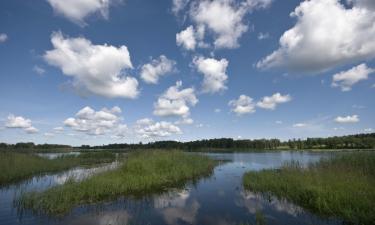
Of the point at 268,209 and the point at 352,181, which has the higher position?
the point at 352,181

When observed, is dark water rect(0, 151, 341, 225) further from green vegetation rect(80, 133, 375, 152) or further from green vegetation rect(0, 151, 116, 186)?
green vegetation rect(80, 133, 375, 152)

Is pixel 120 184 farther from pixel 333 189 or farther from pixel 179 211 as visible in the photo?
pixel 333 189

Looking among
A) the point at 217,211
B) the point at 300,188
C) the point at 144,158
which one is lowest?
the point at 217,211

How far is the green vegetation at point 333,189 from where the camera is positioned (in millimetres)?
8906

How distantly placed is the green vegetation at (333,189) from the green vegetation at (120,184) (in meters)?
6.27

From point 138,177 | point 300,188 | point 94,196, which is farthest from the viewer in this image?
point 138,177

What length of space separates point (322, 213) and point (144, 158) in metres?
14.1

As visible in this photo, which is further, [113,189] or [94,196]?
[113,189]

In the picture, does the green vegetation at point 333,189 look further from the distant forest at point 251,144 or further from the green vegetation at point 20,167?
the distant forest at point 251,144

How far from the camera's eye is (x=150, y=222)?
31.7 feet

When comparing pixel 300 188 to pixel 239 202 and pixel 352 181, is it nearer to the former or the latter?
pixel 352 181

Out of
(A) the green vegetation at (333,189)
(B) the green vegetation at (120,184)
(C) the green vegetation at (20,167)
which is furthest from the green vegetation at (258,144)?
(A) the green vegetation at (333,189)

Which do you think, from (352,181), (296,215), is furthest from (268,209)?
(352,181)

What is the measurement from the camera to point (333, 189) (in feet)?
36.1
